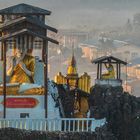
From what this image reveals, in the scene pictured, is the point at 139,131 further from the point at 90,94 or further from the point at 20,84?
the point at 20,84

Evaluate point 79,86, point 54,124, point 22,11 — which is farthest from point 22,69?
point 79,86

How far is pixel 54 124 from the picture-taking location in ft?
56.3

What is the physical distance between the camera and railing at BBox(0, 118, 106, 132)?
16875mm

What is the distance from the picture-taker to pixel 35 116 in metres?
17.9

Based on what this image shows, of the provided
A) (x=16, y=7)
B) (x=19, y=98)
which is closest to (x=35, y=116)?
(x=19, y=98)

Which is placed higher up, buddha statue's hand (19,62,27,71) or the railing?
buddha statue's hand (19,62,27,71)

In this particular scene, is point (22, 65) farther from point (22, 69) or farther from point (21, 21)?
point (21, 21)

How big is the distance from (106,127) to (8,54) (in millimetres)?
4161

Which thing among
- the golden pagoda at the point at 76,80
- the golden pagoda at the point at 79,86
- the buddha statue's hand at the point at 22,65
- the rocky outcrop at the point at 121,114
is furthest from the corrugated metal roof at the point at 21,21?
the golden pagoda at the point at 76,80

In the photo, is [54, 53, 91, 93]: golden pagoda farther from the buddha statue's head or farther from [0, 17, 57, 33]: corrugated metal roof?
[0, 17, 57, 33]: corrugated metal roof

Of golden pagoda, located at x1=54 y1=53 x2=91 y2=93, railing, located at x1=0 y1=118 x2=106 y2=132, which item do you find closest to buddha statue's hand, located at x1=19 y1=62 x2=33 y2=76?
railing, located at x1=0 y1=118 x2=106 y2=132

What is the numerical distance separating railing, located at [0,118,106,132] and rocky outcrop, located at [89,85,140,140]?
2.21 m

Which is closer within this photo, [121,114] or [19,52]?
[19,52]

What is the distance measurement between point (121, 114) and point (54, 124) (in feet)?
12.7
